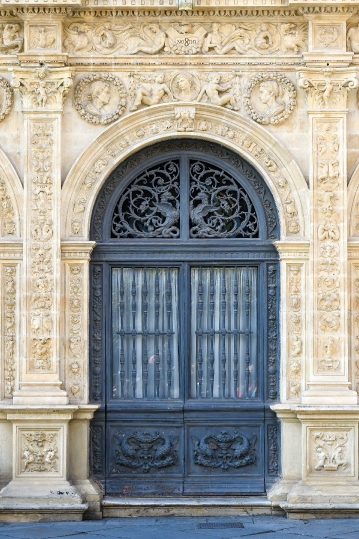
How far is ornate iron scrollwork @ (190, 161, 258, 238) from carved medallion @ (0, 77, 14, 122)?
2.27 meters

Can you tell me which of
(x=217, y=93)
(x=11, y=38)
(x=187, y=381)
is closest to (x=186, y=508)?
(x=187, y=381)

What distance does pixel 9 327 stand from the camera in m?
12.0

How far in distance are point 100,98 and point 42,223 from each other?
5.33 feet

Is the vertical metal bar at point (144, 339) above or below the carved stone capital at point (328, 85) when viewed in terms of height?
below

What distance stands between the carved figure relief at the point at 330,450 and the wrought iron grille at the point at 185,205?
8.22 ft

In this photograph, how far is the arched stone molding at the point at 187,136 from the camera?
39.2 feet

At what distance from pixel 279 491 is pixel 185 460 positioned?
1.16m

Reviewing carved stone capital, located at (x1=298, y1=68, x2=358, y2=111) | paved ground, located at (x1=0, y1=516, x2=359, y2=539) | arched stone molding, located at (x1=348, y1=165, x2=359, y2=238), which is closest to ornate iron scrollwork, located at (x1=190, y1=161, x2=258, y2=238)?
arched stone molding, located at (x1=348, y1=165, x2=359, y2=238)

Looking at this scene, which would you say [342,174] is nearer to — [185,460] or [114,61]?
[114,61]

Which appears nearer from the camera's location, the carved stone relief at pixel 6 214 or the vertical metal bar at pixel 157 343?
the carved stone relief at pixel 6 214

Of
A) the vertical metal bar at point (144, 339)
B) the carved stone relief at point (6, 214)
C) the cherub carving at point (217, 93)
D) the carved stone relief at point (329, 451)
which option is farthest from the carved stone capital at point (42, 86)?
the carved stone relief at point (329, 451)

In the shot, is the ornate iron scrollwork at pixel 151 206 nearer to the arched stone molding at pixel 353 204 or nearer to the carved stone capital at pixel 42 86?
the carved stone capital at pixel 42 86

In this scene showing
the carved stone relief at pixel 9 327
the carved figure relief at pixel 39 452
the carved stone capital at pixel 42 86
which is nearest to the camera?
the carved figure relief at pixel 39 452

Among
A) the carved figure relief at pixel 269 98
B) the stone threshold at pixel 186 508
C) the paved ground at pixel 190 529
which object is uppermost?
the carved figure relief at pixel 269 98
